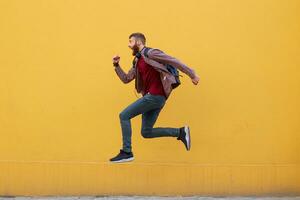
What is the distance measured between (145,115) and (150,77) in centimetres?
45

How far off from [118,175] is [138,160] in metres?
0.33

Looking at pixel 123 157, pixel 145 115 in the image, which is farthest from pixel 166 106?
pixel 123 157

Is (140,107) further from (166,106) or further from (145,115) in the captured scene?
(166,106)

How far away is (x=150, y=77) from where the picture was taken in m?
5.67

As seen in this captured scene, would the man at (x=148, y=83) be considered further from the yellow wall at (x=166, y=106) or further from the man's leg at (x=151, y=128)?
the yellow wall at (x=166, y=106)

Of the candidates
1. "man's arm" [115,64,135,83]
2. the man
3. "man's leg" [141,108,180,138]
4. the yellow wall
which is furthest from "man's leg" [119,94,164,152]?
the yellow wall

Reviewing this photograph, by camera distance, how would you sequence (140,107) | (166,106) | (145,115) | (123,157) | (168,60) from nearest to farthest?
(168,60) < (140,107) < (123,157) < (145,115) < (166,106)

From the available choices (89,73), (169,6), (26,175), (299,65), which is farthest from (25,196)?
(299,65)

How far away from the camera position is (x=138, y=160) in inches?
263

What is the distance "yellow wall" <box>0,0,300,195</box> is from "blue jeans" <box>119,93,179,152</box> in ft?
2.72

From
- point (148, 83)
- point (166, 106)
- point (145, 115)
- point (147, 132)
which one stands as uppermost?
point (148, 83)

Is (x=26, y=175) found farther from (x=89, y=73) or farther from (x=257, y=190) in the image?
(x=257, y=190)

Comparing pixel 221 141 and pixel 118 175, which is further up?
pixel 221 141

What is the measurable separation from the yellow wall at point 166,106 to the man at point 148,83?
83cm
